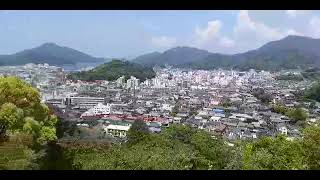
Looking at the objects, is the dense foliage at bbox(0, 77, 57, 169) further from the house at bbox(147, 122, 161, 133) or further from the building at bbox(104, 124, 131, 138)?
the house at bbox(147, 122, 161, 133)

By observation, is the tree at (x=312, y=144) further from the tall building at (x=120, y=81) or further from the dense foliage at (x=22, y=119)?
the dense foliage at (x=22, y=119)

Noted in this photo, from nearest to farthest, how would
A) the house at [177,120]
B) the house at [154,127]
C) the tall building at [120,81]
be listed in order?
the tall building at [120,81] < the house at [177,120] < the house at [154,127]

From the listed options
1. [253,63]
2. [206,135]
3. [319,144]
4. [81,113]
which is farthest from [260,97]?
[81,113]

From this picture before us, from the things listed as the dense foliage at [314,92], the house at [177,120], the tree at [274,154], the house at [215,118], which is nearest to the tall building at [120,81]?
the house at [177,120]

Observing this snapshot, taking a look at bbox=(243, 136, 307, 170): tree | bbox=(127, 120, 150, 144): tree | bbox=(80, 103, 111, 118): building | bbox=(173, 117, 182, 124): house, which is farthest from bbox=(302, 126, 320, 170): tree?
bbox=(80, 103, 111, 118): building
